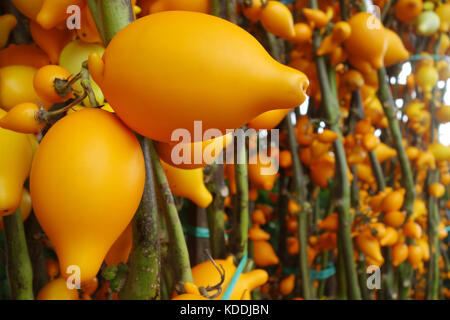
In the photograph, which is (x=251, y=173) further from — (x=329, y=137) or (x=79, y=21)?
(x=79, y=21)

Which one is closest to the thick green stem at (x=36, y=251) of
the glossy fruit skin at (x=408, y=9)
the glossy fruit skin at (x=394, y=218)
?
the glossy fruit skin at (x=394, y=218)

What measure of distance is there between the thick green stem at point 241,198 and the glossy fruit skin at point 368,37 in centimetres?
22

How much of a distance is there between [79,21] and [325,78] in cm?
40

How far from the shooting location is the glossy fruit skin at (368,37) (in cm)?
53

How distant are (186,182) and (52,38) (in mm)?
151

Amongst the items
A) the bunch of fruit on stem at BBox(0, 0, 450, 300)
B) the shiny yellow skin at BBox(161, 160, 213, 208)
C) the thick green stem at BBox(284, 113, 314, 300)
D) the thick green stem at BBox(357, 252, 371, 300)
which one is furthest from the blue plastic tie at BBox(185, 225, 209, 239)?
the thick green stem at BBox(357, 252, 371, 300)

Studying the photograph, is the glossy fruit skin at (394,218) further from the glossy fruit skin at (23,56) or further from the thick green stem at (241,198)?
the glossy fruit skin at (23,56)

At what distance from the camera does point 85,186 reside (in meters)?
0.20

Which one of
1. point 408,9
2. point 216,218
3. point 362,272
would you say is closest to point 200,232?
point 216,218

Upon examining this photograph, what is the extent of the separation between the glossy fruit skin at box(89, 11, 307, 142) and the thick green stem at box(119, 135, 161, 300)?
0.17 ft

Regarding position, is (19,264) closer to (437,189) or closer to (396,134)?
(396,134)

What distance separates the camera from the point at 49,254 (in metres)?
0.52

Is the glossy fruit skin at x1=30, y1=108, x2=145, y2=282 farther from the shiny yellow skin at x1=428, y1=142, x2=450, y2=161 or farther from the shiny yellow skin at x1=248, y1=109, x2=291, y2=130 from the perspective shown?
the shiny yellow skin at x1=428, y1=142, x2=450, y2=161

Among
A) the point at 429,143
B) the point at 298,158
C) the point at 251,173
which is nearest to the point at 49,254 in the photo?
the point at 251,173
